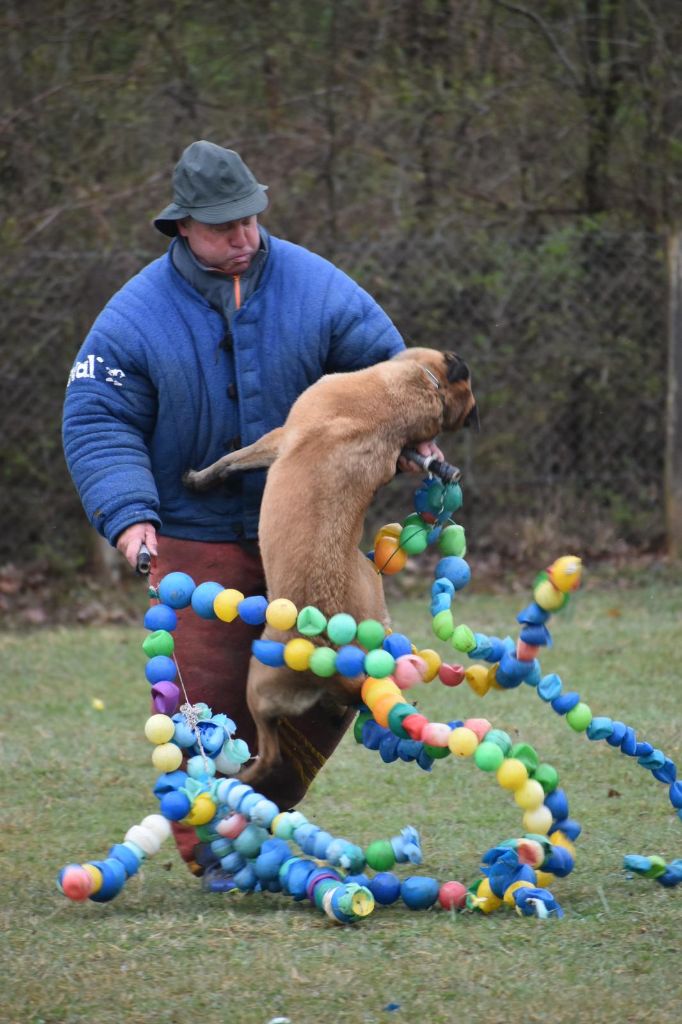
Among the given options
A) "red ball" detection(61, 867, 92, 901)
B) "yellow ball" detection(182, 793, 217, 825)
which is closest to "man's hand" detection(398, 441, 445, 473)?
"yellow ball" detection(182, 793, 217, 825)

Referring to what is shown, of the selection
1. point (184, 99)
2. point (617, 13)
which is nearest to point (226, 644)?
point (184, 99)

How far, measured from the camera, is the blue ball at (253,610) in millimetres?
3959

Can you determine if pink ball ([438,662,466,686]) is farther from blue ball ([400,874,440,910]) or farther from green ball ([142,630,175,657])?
green ball ([142,630,175,657])

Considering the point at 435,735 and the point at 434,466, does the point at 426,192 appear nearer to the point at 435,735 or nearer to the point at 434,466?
the point at 434,466

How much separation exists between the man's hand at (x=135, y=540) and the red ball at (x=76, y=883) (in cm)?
86

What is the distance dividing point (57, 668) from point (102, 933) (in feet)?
13.8

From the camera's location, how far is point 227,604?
401 cm

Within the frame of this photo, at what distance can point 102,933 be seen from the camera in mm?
3988

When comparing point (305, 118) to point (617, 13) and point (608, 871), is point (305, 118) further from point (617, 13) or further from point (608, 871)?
point (608, 871)

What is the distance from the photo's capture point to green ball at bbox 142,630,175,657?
4.14 meters

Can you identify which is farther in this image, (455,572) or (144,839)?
(455,572)

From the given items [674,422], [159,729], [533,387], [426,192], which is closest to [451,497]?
[159,729]

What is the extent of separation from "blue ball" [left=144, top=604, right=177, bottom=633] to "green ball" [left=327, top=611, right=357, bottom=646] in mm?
525

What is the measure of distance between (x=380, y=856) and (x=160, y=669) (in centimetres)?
83
